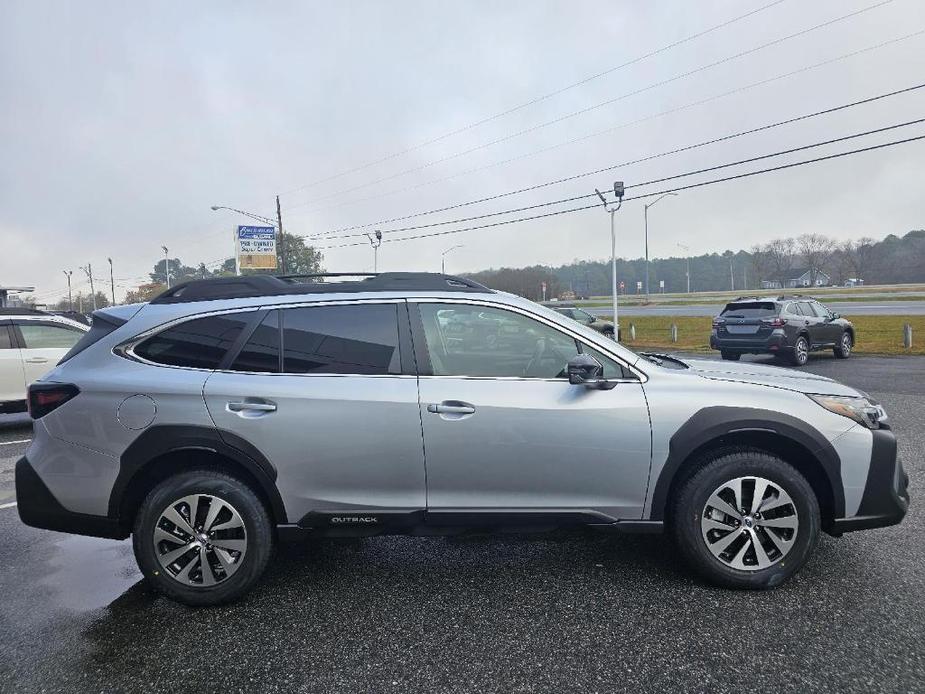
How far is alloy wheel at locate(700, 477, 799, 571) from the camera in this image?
309 cm

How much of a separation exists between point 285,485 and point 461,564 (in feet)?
4.04

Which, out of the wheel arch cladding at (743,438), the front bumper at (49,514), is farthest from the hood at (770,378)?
the front bumper at (49,514)

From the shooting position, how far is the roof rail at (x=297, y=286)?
3379 mm

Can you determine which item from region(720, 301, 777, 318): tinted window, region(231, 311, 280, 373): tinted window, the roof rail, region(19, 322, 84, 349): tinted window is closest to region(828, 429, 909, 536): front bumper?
the roof rail

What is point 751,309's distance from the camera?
1427cm

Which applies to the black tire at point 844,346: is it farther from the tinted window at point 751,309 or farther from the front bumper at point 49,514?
the front bumper at point 49,514

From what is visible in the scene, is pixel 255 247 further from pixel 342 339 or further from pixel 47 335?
pixel 342 339

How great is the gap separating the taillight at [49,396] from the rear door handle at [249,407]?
0.86 meters

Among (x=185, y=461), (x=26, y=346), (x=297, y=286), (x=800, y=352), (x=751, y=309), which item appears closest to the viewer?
(x=185, y=461)

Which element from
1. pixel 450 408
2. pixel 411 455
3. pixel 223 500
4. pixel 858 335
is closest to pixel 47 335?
pixel 223 500

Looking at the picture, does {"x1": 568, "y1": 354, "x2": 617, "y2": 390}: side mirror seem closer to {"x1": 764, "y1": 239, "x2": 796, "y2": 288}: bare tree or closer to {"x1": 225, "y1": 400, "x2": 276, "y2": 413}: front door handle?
{"x1": 225, "y1": 400, "x2": 276, "y2": 413}: front door handle

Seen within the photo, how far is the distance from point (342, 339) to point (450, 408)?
736mm

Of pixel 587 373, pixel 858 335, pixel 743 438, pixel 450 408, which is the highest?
pixel 587 373

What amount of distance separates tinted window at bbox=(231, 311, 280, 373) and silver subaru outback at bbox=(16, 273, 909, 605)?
1 cm
